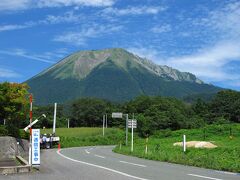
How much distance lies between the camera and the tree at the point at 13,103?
2775cm

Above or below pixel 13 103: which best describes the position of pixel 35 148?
below

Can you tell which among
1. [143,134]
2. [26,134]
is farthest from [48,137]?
[143,134]

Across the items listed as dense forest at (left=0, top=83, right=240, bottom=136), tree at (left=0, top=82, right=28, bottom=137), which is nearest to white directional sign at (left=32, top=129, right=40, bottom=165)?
tree at (left=0, top=82, right=28, bottom=137)

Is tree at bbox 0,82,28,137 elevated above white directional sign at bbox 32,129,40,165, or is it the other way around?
tree at bbox 0,82,28,137

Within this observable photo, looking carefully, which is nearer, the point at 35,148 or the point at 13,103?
the point at 35,148

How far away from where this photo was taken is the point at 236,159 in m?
15.9

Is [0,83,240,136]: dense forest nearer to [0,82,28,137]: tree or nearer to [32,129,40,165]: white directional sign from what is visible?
[0,82,28,137]: tree

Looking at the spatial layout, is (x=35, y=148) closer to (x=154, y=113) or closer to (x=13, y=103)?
(x=13, y=103)

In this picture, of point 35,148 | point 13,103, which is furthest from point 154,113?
point 35,148

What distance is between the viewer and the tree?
91.0 ft

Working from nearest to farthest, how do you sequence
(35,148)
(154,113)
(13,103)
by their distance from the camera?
(35,148)
(13,103)
(154,113)

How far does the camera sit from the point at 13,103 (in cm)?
2795

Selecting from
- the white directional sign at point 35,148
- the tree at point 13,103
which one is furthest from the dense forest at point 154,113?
the white directional sign at point 35,148

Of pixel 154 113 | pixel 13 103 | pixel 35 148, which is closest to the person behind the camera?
pixel 35 148
